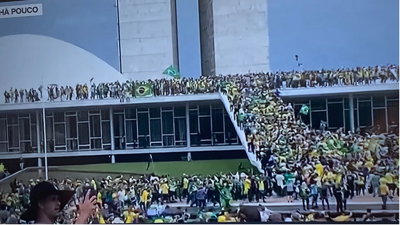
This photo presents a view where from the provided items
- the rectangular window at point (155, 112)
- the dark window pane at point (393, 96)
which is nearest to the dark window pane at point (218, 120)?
the rectangular window at point (155, 112)

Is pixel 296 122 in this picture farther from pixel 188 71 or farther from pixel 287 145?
pixel 188 71

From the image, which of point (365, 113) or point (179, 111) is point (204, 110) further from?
point (365, 113)

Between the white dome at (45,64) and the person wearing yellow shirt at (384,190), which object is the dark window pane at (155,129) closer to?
the white dome at (45,64)

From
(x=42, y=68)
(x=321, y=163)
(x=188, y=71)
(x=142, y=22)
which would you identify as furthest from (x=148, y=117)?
(x=321, y=163)

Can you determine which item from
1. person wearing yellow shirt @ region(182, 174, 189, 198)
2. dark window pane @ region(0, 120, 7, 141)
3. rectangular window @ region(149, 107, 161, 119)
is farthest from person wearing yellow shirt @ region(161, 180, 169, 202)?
dark window pane @ region(0, 120, 7, 141)

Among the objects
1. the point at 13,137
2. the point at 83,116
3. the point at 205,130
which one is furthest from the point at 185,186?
the point at 13,137
